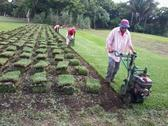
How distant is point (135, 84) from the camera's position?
778cm

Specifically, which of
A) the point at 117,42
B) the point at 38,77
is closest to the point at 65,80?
the point at 38,77

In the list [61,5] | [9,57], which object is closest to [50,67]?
[9,57]

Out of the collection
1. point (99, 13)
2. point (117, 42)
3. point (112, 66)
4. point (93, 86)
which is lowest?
point (93, 86)

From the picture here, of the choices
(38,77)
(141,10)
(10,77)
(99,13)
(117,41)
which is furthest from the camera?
(141,10)

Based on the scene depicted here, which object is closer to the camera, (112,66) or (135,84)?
(135,84)

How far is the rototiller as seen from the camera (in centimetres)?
753

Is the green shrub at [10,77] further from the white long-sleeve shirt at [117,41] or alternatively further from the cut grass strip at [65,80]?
the white long-sleeve shirt at [117,41]

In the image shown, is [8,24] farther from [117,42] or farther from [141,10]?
[141,10]

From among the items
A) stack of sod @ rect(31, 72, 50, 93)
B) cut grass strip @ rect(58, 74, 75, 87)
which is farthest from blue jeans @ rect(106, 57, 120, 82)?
stack of sod @ rect(31, 72, 50, 93)

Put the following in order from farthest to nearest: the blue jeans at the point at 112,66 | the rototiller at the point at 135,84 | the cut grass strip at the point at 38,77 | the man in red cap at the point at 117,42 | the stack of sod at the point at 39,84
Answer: the blue jeans at the point at 112,66 → the cut grass strip at the point at 38,77 → the man in red cap at the point at 117,42 → the stack of sod at the point at 39,84 → the rototiller at the point at 135,84

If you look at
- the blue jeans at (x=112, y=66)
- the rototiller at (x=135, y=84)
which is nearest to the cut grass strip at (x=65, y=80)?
the blue jeans at (x=112, y=66)

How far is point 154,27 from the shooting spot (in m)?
76.3

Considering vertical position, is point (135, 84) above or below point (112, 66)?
below

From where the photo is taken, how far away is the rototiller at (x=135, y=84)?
7.53m
